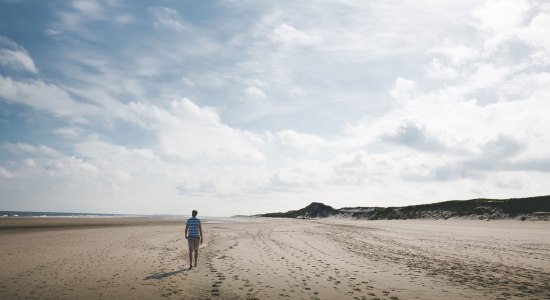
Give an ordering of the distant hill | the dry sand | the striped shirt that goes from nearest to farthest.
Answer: the dry sand → the striped shirt → the distant hill

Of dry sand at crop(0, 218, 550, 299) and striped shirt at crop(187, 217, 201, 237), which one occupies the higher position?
striped shirt at crop(187, 217, 201, 237)

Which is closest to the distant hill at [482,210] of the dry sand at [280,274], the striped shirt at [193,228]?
the dry sand at [280,274]

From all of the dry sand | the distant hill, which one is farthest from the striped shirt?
the distant hill

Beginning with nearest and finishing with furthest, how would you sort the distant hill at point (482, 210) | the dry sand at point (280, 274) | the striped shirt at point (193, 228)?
1. the dry sand at point (280, 274)
2. the striped shirt at point (193, 228)
3. the distant hill at point (482, 210)

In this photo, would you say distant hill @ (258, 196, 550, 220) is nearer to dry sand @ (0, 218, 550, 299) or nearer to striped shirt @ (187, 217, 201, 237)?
dry sand @ (0, 218, 550, 299)

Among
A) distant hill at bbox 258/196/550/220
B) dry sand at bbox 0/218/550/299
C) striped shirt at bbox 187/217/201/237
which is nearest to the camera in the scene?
dry sand at bbox 0/218/550/299

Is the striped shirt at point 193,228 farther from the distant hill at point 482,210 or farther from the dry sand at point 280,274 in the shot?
the distant hill at point 482,210

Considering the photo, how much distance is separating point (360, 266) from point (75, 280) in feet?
40.7

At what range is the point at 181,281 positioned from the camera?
13031mm

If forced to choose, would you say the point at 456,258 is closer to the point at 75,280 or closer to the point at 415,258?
the point at 415,258

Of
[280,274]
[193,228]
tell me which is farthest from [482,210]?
[193,228]

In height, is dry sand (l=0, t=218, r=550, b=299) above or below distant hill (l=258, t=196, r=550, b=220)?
below

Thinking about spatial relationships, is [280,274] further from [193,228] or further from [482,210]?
[482,210]

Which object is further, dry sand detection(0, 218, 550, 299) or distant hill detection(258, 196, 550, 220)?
distant hill detection(258, 196, 550, 220)
